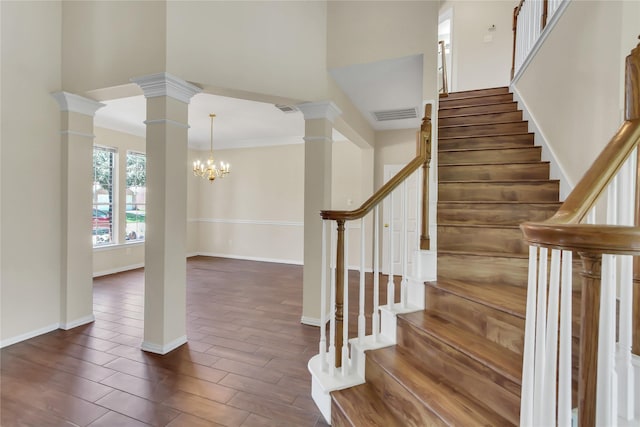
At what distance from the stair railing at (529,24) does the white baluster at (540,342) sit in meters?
2.61

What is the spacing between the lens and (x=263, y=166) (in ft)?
21.7

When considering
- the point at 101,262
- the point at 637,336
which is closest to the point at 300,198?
the point at 101,262

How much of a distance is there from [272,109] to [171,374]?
344 cm

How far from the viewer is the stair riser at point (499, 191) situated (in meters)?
2.49

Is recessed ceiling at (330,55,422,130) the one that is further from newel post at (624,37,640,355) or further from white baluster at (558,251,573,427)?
white baluster at (558,251,573,427)

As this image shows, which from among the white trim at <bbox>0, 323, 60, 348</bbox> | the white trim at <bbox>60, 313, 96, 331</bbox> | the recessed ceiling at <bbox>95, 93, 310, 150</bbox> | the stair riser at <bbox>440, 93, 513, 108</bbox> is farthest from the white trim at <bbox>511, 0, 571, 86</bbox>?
the white trim at <bbox>0, 323, 60, 348</bbox>

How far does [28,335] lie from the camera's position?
2.88 metres

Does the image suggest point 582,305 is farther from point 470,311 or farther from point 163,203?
point 163,203

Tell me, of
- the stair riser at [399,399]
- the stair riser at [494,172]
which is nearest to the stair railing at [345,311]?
the stair riser at [399,399]

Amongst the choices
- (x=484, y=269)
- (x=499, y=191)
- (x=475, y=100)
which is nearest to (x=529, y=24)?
(x=475, y=100)

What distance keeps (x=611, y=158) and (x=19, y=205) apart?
13.4ft

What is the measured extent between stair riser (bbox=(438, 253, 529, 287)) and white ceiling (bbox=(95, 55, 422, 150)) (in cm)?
202

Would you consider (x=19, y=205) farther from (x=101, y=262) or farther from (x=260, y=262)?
(x=260, y=262)

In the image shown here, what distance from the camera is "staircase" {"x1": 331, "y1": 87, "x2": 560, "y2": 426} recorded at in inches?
54.2
